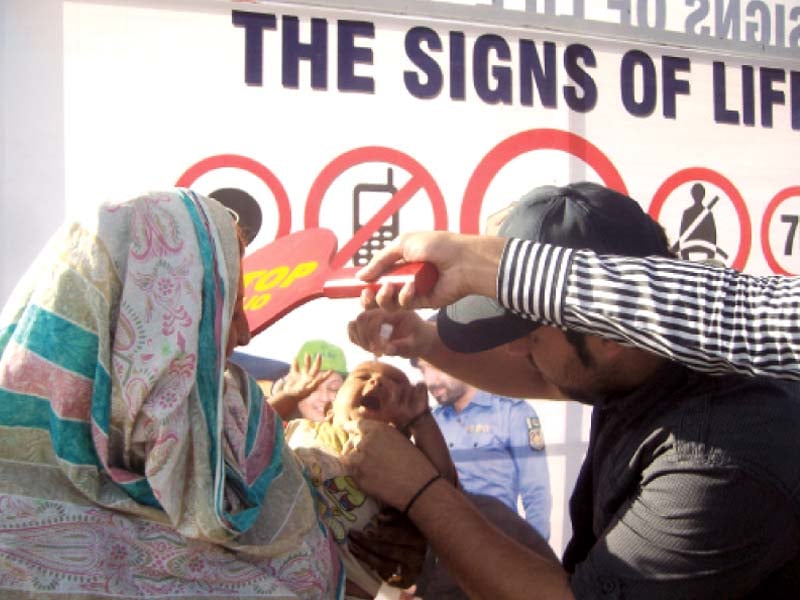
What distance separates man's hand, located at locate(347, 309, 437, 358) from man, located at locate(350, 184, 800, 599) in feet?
0.53

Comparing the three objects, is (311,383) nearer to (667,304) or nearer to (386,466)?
(386,466)

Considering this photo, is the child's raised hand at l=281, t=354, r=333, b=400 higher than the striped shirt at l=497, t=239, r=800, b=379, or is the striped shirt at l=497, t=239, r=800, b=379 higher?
the striped shirt at l=497, t=239, r=800, b=379

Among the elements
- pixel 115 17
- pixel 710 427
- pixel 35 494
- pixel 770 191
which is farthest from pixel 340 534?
pixel 770 191

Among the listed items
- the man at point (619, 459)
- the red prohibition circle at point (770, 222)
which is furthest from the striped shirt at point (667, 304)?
the red prohibition circle at point (770, 222)

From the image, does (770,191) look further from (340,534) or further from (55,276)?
(55,276)

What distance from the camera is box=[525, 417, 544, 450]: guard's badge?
6.78 feet

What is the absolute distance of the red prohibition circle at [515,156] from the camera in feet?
6.48

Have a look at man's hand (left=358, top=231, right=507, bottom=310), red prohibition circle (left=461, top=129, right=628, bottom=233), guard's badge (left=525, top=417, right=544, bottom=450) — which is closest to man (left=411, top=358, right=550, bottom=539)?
guard's badge (left=525, top=417, right=544, bottom=450)

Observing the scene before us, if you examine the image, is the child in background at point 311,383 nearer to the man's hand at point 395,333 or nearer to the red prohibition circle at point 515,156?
the man's hand at point 395,333

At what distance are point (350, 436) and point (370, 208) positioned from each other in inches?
22.5

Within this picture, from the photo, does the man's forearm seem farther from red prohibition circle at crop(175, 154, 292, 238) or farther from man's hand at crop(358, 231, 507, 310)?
red prohibition circle at crop(175, 154, 292, 238)

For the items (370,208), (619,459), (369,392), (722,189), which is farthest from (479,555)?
(722,189)

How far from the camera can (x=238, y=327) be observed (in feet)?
4.81

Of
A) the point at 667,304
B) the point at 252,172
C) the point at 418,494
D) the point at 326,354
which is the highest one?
the point at 252,172
